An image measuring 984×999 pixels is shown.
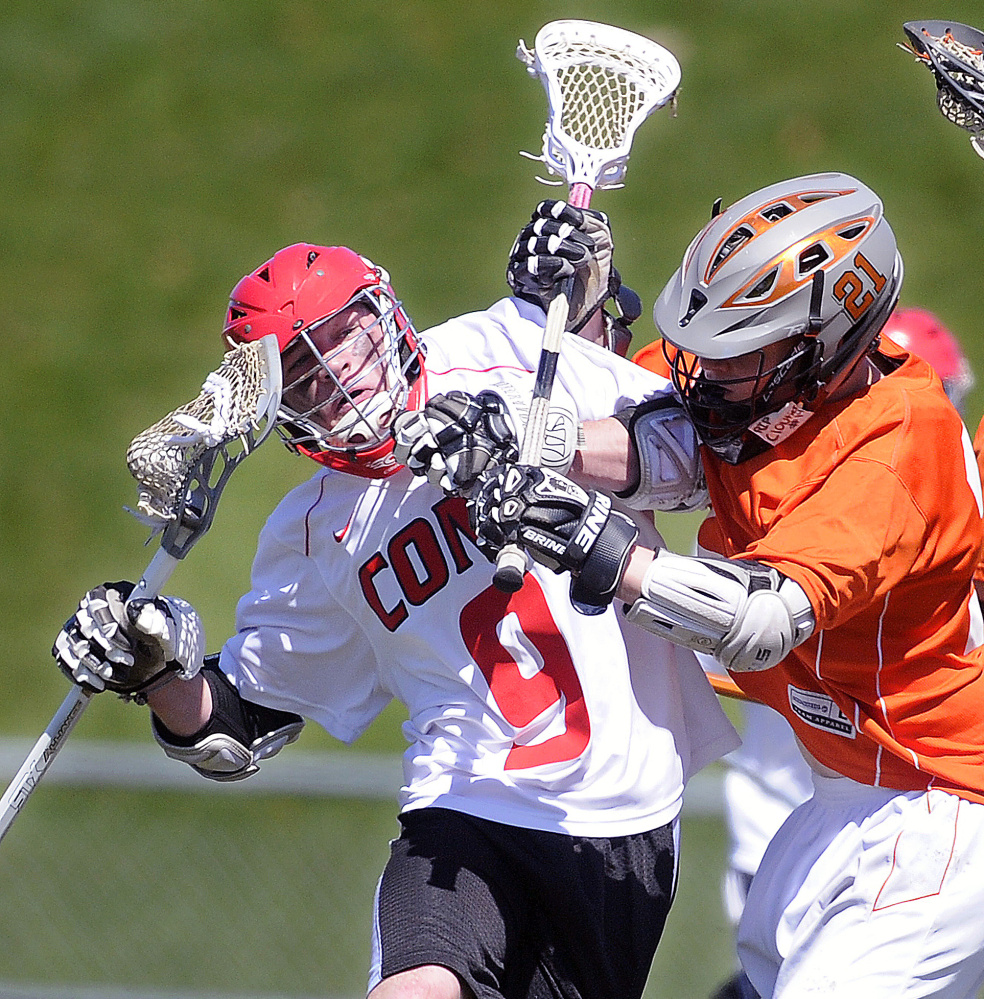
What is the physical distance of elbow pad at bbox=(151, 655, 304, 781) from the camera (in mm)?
3232

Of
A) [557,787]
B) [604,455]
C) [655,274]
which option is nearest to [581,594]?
[604,455]

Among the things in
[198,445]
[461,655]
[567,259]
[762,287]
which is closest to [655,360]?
[567,259]

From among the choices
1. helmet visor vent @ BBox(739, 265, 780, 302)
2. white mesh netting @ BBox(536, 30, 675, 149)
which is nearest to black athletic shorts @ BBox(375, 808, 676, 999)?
helmet visor vent @ BBox(739, 265, 780, 302)

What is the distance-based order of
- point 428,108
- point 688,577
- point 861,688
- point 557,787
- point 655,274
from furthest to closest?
point 428,108, point 655,274, point 557,787, point 861,688, point 688,577

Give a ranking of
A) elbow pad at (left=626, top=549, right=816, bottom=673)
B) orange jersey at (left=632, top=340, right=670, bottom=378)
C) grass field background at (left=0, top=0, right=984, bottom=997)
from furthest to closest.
Result: grass field background at (left=0, top=0, right=984, bottom=997) < orange jersey at (left=632, top=340, right=670, bottom=378) < elbow pad at (left=626, top=549, right=816, bottom=673)

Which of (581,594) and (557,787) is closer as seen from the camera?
(581,594)

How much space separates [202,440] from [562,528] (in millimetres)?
659

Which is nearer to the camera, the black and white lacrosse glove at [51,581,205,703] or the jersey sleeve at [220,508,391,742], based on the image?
the black and white lacrosse glove at [51,581,205,703]

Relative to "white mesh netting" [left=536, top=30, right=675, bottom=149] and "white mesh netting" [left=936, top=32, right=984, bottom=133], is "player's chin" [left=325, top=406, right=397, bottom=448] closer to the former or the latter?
"white mesh netting" [left=536, top=30, right=675, bottom=149]

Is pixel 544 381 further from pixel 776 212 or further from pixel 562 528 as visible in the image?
pixel 776 212

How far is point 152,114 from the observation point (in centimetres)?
974

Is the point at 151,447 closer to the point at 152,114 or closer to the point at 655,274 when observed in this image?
the point at 655,274

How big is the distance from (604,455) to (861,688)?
612 mm

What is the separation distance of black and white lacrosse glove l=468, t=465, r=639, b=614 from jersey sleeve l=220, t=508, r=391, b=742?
2.04 feet
